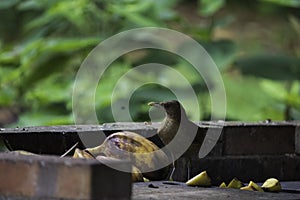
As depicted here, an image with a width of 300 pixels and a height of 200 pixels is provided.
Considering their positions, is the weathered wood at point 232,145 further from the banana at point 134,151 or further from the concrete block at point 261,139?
the banana at point 134,151

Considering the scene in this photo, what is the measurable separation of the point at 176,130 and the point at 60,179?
756mm

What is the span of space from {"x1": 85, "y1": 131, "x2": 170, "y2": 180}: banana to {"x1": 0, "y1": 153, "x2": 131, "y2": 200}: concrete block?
0.54m

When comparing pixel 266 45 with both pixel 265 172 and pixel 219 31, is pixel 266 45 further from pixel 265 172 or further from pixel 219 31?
pixel 265 172

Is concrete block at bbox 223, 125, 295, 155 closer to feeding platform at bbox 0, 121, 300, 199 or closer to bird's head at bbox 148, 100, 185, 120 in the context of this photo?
feeding platform at bbox 0, 121, 300, 199

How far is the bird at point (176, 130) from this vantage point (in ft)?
6.37

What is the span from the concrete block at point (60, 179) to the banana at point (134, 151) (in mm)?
535

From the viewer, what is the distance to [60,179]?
1224 millimetres

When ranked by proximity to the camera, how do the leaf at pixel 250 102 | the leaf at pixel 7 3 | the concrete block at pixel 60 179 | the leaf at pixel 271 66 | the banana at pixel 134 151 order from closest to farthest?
the concrete block at pixel 60 179
the banana at pixel 134 151
the leaf at pixel 250 102
the leaf at pixel 271 66
the leaf at pixel 7 3

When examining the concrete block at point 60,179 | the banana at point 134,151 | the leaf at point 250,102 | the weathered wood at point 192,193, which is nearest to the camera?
the concrete block at point 60,179

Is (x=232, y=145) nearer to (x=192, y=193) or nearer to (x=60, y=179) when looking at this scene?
(x=192, y=193)

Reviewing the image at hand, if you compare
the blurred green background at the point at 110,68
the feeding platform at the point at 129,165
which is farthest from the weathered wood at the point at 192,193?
the blurred green background at the point at 110,68

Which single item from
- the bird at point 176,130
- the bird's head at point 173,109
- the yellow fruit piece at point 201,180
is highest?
the bird's head at point 173,109

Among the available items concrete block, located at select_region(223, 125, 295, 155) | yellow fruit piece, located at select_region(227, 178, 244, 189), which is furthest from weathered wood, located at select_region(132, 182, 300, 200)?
concrete block, located at select_region(223, 125, 295, 155)

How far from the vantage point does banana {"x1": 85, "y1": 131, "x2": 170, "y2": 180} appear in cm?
180
